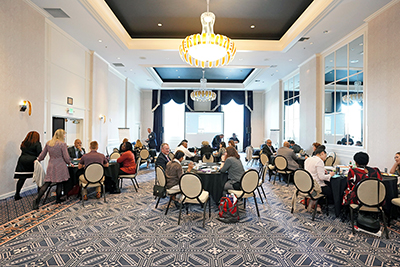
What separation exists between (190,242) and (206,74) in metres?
11.5

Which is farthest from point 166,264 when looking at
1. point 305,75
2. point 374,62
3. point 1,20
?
point 305,75

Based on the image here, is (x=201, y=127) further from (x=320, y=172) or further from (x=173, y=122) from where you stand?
(x=320, y=172)

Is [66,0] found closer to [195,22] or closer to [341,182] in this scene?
[195,22]

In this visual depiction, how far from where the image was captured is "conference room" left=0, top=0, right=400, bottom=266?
10.0 feet

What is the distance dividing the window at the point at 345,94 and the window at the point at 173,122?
416 inches

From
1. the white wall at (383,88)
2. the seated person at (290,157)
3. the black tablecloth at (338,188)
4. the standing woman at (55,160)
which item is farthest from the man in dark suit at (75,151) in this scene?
the white wall at (383,88)

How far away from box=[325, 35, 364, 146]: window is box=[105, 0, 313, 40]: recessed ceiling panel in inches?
86.0

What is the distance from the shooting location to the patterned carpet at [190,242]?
A: 2.74 meters

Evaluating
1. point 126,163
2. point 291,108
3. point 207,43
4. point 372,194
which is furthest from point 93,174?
point 291,108

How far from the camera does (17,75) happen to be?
17.3 ft

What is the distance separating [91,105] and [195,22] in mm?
5222

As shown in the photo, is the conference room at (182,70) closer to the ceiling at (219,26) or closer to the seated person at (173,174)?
the ceiling at (219,26)

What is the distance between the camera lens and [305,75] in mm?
9758

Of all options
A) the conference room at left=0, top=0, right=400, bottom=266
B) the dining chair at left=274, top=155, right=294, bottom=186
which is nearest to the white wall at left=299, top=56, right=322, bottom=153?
the conference room at left=0, top=0, right=400, bottom=266
